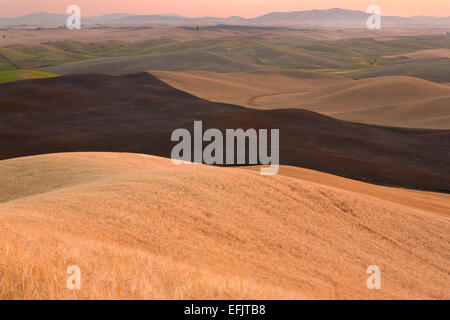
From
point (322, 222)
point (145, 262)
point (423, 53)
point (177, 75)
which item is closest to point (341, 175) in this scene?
point (322, 222)

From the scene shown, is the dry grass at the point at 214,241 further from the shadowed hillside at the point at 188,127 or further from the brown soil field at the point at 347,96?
the brown soil field at the point at 347,96

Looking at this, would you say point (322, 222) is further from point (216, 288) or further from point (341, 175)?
point (341, 175)

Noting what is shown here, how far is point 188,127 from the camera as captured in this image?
35.8m

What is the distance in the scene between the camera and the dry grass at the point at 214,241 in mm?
5945

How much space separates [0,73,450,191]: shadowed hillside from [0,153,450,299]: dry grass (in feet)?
43.2
